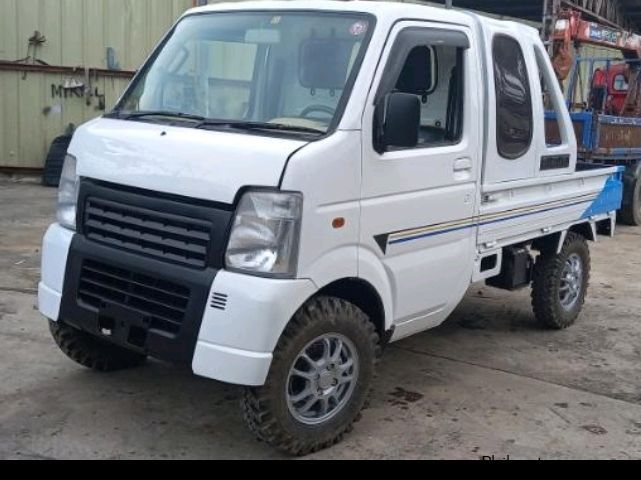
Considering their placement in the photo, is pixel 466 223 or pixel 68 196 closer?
pixel 68 196

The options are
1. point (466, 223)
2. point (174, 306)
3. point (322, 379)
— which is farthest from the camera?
point (466, 223)

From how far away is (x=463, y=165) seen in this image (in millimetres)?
4352

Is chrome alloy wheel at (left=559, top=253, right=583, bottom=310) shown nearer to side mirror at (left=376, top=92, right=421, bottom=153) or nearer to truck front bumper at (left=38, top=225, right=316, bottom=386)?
side mirror at (left=376, top=92, right=421, bottom=153)

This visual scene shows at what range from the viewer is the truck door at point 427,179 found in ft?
12.4

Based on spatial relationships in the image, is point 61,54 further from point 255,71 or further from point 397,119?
point 397,119

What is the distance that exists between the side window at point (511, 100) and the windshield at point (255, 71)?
125 centimetres

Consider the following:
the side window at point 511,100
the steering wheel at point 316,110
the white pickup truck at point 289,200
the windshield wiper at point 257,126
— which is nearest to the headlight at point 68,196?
the white pickup truck at point 289,200

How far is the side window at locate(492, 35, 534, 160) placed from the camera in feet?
15.5

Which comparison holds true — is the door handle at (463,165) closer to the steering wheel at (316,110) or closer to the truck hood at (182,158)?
the steering wheel at (316,110)

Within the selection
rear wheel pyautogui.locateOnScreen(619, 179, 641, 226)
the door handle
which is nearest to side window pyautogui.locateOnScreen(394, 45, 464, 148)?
the door handle

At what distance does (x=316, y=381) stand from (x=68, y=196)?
5.33 feet

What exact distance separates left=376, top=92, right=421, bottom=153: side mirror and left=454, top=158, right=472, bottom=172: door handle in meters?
0.67

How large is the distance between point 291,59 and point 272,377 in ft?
5.38

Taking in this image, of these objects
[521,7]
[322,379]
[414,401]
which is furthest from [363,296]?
[521,7]
